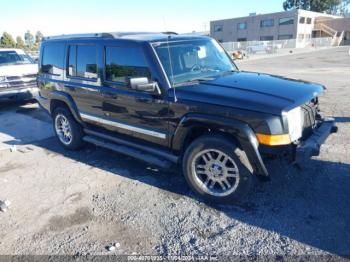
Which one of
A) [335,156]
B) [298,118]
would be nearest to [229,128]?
[298,118]

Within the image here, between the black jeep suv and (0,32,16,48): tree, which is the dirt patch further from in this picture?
(0,32,16,48): tree

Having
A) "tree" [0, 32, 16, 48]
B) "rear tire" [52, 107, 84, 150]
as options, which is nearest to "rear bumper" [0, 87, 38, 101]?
"rear tire" [52, 107, 84, 150]

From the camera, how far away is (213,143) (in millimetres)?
3592

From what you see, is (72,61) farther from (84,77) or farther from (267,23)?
(267,23)

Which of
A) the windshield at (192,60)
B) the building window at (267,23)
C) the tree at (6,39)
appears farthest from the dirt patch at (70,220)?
the building window at (267,23)

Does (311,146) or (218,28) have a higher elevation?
(218,28)

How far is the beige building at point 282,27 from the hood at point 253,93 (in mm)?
58075

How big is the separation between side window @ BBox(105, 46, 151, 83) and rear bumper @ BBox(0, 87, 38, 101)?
5.39m

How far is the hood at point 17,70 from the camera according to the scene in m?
9.32

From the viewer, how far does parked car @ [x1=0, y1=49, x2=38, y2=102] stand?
30.2 ft

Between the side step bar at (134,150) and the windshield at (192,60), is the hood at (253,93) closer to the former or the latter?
the windshield at (192,60)

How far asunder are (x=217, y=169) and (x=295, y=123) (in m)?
1.02

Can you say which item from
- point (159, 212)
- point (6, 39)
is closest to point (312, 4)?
point (6, 39)

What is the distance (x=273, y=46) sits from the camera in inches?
1609
